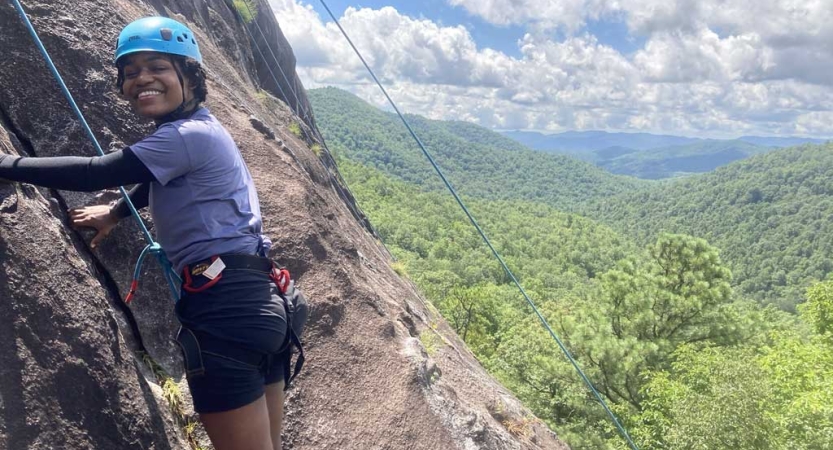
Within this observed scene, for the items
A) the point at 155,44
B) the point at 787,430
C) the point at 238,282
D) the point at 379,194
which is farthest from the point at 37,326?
the point at 379,194

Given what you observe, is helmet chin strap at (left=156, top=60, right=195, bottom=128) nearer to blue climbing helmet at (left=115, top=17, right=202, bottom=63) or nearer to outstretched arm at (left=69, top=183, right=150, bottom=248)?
blue climbing helmet at (left=115, top=17, right=202, bottom=63)

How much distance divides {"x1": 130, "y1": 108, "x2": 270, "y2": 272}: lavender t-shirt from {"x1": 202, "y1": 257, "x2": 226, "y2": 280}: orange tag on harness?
0.27 ft

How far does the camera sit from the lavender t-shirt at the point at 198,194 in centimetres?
276

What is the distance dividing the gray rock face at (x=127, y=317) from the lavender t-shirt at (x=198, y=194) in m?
0.78

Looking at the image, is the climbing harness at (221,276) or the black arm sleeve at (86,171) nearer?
the black arm sleeve at (86,171)

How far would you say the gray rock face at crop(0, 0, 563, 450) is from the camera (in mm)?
2959

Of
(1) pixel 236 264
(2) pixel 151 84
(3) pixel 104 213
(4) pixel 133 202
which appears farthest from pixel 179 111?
(3) pixel 104 213

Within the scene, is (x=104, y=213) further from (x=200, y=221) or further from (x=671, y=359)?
(x=671, y=359)

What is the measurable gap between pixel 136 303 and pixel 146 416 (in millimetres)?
1439

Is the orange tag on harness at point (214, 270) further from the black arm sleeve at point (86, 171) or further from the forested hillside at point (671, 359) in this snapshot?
the forested hillside at point (671, 359)

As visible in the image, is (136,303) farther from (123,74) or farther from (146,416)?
(123,74)

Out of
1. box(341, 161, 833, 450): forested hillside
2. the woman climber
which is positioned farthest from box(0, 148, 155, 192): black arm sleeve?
box(341, 161, 833, 450): forested hillside

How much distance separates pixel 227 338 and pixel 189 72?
153cm

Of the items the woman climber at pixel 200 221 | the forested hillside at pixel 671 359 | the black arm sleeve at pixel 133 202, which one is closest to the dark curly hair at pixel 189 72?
the woman climber at pixel 200 221
